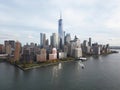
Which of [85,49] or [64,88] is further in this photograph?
[85,49]

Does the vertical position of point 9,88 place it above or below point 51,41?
below

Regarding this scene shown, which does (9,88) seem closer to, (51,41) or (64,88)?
(64,88)

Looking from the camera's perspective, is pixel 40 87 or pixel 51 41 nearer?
pixel 40 87

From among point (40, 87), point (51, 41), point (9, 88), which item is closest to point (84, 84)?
point (40, 87)

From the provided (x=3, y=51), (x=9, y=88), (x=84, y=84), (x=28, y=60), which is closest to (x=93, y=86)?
(x=84, y=84)

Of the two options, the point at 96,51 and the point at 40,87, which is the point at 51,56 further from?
the point at 96,51

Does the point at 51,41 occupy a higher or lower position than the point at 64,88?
higher

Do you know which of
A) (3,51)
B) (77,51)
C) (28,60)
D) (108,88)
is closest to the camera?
(108,88)

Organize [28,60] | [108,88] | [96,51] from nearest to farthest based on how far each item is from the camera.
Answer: [108,88] < [28,60] < [96,51]

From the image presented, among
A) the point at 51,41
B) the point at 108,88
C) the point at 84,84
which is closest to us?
the point at 108,88
